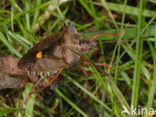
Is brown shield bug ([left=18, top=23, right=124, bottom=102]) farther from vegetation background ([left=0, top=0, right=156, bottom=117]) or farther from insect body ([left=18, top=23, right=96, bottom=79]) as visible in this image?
vegetation background ([left=0, top=0, right=156, bottom=117])

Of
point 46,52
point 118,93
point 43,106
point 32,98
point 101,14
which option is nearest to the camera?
point 118,93

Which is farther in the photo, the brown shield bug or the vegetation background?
the vegetation background

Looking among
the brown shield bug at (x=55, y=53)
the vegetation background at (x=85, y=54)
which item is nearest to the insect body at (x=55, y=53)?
the brown shield bug at (x=55, y=53)

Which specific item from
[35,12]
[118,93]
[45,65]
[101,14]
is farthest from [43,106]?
[101,14]

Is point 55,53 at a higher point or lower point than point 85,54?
higher

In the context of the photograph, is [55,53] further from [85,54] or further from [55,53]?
[85,54]

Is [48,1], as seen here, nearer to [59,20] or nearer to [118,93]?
[59,20]

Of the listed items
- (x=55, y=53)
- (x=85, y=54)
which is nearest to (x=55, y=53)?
(x=55, y=53)

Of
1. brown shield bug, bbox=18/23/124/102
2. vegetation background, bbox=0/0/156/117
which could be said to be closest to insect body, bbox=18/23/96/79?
brown shield bug, bbox=18/23/124/102
